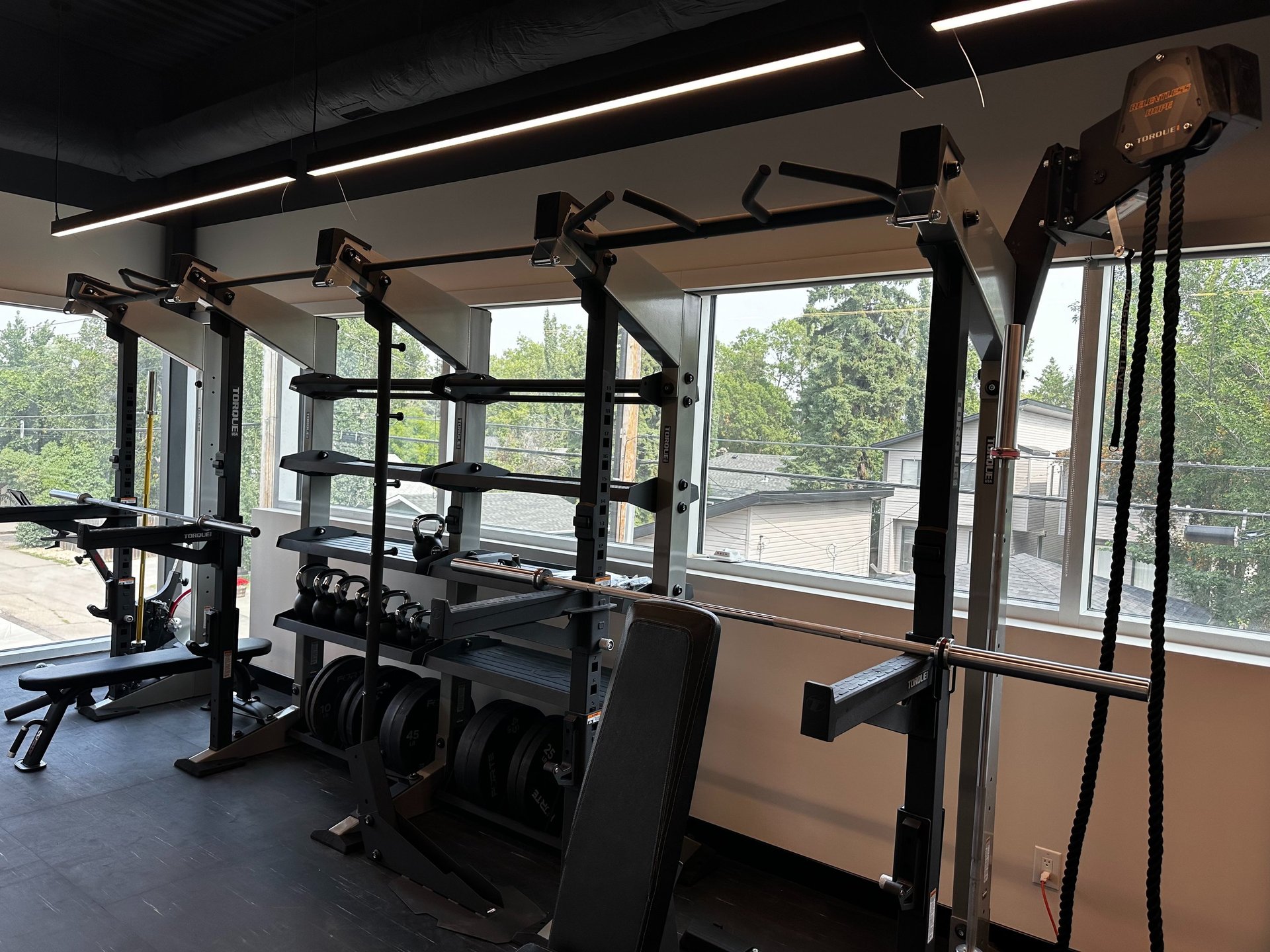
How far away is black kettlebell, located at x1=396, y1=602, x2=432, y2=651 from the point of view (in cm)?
354

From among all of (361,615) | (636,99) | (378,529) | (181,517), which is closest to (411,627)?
(361,615)

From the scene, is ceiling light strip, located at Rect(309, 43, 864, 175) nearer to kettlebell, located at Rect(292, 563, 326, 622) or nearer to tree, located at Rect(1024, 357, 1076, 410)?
tree, located at Rect(1024, 357, 1076, 410)

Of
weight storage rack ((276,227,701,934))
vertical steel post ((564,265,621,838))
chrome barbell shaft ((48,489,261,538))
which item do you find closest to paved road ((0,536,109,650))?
chrome barbell shaft ((48,489,261,538))

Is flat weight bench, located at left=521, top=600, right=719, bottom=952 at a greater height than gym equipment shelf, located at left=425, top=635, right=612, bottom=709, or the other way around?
flat weight bench, located at left=521, top=600, right=719, bottom=952

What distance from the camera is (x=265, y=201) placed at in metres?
5.17

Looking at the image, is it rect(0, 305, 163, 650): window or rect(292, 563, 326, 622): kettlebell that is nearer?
rect(292, 563, 326, 622): kettlebell

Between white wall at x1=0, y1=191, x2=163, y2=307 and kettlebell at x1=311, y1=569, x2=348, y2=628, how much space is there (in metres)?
2.92

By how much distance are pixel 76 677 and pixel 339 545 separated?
1340 millimetres

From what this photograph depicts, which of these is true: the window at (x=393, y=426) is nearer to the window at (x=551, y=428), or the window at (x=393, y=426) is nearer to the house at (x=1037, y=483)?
the window at (x=551, y=428)

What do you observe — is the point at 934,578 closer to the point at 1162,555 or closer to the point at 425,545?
the point at 1162,555

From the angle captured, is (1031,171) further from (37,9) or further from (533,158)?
(37,9)

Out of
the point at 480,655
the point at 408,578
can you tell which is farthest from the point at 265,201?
the point at 480,655

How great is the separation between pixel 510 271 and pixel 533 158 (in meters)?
0.51

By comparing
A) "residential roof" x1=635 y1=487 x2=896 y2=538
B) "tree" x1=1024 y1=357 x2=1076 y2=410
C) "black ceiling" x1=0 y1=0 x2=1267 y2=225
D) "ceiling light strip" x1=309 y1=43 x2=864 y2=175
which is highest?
"black ceiling" x1=0 y1=0 x2=1267 y2=225
